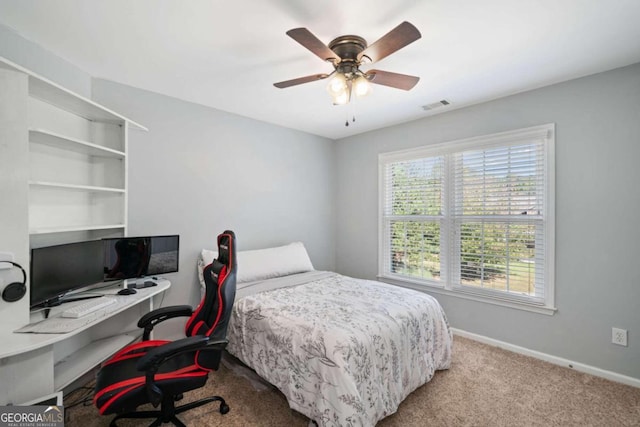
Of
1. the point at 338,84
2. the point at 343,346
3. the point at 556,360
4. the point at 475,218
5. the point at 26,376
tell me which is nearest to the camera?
the point at 26,376

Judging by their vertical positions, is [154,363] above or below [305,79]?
below

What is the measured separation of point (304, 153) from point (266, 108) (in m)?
1.03

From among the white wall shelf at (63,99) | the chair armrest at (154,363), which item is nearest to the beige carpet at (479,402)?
the chair armrest at (154,363)

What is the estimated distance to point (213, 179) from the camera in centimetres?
308

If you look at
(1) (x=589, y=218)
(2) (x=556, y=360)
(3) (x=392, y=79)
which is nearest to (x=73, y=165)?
(3) (x=392, y=79)

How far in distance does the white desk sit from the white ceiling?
70.8 inches

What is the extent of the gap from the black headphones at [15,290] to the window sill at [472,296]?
3406mm

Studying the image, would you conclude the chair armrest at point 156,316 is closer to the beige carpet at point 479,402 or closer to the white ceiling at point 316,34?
the beige carpet at point 479,402

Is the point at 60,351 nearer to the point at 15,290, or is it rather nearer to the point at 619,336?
the point at 15,290

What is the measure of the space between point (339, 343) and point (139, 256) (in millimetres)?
1843

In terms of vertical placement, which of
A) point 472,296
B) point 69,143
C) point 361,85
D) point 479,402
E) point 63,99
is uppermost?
point 361,85

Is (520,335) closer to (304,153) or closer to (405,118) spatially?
(405,118)

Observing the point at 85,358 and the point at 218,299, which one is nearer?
the point at 218,299

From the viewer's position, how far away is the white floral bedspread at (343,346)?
1.58m
